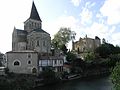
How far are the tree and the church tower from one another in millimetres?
11785

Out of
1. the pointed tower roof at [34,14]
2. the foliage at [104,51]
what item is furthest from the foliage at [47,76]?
the foliage at [104,51]

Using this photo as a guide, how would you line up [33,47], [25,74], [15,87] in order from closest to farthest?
[15,87]
[25,74]
[33,47]

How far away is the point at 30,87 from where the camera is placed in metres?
39.4

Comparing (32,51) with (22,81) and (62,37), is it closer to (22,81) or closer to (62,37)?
(22,81)

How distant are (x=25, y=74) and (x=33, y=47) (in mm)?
15854

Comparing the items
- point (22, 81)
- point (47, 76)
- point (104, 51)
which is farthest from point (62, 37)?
point (22, 81)

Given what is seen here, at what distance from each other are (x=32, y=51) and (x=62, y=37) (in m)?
28.3

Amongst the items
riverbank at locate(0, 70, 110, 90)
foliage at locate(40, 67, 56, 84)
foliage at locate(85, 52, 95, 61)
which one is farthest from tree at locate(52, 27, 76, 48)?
foliage at locate(40, 67, 56, 84)

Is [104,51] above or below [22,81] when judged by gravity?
above

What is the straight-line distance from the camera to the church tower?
64.6 meters

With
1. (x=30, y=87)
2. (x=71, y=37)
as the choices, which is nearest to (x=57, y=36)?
(x=71, y=37)

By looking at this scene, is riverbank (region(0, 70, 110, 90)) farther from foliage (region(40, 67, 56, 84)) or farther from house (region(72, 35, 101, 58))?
house (region(72, 35, 101, 58))

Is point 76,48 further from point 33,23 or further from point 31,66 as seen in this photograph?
point 31,66

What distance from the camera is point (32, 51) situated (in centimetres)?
4947
